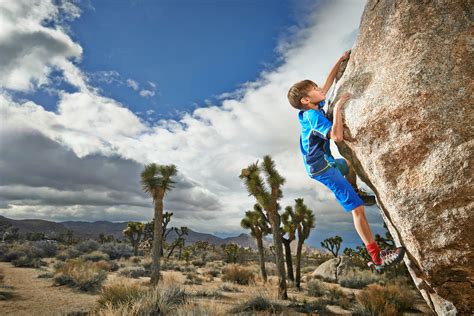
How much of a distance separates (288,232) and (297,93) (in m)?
14.9

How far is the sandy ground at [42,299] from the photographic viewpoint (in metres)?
8.62

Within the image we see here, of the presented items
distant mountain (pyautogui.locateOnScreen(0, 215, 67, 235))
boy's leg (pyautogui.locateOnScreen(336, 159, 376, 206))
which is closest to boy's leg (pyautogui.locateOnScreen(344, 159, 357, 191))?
boy's leg (pyautogui.locateOnScreen(336, 159, 376, 206))

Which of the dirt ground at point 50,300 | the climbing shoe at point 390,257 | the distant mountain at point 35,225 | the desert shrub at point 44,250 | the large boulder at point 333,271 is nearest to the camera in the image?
the climbing shoe at point 390,257

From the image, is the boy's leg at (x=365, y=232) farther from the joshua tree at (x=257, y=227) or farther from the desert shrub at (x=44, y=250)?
the desert shrub at (x=44, y=250)

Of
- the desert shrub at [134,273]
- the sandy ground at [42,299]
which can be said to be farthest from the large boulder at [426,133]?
the desert shrub at [134,273]

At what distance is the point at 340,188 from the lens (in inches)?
141

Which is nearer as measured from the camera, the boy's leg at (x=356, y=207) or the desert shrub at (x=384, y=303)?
the boy's leg at (x=356, y=207)


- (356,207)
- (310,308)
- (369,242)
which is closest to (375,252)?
(369,242)

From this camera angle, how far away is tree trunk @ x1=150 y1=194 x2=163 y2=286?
12.6 m

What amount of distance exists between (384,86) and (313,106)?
90cm

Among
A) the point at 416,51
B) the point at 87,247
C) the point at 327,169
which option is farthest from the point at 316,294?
the point at 87,247

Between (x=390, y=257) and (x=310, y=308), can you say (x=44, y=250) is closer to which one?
(x=310, y=308)

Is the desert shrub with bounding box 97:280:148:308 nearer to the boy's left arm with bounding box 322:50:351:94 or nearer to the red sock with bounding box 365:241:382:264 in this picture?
the red sock with bounding box 365:241:382:264

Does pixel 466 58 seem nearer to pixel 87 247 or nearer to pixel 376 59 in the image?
pixel 376 59
